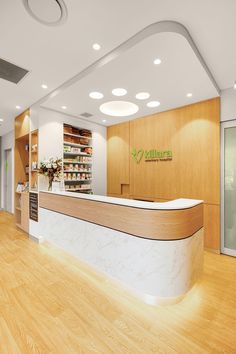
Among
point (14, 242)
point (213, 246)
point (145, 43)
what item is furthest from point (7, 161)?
point (213, 246)

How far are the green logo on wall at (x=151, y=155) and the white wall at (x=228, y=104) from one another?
4.13 ft

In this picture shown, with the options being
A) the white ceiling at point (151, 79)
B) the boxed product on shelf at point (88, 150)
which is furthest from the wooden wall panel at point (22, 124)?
the boxed product on shelf at point (88, 150)

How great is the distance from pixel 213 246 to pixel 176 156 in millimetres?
1988

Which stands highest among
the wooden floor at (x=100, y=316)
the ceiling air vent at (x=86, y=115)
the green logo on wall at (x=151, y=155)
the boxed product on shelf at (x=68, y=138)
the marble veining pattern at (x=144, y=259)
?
the ceiling air vent at (x=86, y=115)

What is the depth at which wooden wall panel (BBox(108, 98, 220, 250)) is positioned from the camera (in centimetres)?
356

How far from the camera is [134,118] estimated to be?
4.76 metres

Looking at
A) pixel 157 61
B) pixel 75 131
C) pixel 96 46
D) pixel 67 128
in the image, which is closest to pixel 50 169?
pixel 67 128

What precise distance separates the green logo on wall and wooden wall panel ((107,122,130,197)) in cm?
29

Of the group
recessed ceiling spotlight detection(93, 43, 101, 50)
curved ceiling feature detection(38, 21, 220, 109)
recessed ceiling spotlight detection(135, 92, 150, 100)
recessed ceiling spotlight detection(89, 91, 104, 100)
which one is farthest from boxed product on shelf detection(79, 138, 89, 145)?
recessed ceiling spotlight detection(93, 43, 101, 50)

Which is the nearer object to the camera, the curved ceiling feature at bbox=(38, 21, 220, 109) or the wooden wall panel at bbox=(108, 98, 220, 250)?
the curved ceiling feature at bbox=(38, 21, 220, 109)

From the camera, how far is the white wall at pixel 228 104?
3.36m

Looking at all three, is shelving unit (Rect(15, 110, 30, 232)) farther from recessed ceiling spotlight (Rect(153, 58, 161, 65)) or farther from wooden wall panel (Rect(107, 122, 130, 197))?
recessed ceiling spotlight (Rect(153, 58, 161, 65))

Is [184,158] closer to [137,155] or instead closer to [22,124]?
[137,155]

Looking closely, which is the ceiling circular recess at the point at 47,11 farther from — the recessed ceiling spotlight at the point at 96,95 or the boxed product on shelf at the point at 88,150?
the boxed product on shelf at the point at 88,150
